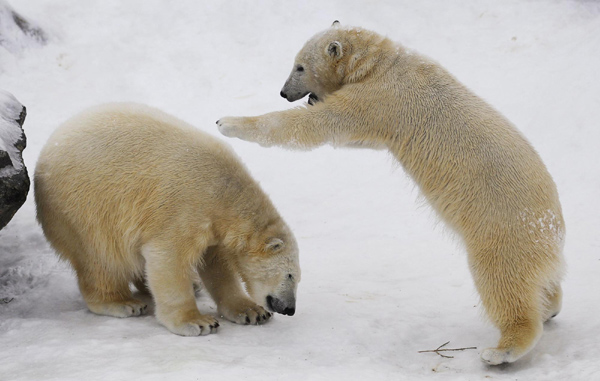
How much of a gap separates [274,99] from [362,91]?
471cm

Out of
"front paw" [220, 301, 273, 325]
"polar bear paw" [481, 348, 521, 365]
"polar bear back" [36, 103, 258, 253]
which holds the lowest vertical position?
"front paw" [220, 301, 273, 325]

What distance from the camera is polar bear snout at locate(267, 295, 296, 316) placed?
4973mm

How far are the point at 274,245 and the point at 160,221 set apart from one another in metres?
0.89

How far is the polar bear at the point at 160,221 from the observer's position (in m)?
4.84

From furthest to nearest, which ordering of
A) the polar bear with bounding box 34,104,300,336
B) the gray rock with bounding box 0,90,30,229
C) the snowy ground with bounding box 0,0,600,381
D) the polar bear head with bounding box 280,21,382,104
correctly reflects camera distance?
the polar bear head with bounding box 280,21,382,104, the polar bear with bounding box 34,104,300,336, the gray rock with bounding box 0,90,30,229, the snowy ground with bounding box 0,0,600,381

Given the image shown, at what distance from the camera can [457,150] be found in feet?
16.1

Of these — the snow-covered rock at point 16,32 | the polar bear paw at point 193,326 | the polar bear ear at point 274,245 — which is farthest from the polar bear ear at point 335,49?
the snow-covered rock at point 16,32

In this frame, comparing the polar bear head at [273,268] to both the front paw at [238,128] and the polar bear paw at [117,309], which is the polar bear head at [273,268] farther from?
the polar bear paw at [117,309]

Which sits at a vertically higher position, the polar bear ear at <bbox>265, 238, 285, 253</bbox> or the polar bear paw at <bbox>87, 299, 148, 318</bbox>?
the polar bear ear at <bbox>265, 238, 285, 253</bbox>

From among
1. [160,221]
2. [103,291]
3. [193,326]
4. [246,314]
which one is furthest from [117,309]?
[246,314]

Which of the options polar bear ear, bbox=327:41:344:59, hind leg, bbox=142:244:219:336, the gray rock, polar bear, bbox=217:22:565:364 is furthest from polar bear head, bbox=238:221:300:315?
the gray rock

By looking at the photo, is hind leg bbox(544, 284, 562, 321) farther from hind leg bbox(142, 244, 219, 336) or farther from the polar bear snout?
hind leg bbox(142, 244, 219, 336)

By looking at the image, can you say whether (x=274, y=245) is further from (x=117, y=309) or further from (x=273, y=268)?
(x=117, y=309)

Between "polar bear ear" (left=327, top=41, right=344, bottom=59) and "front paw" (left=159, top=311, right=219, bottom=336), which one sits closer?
"front paw" (left=159, top=311, right=219, bottom=336)
